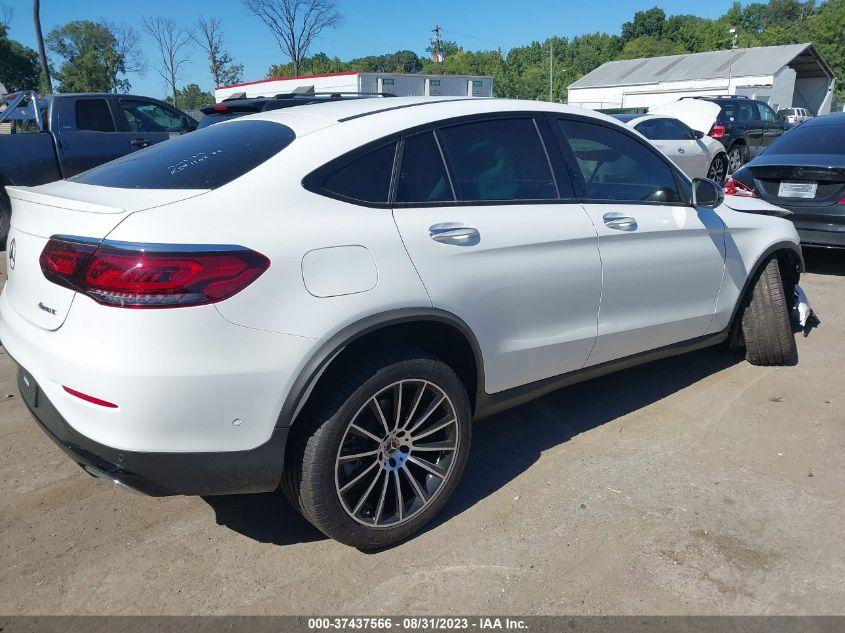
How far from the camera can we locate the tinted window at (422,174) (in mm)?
2852

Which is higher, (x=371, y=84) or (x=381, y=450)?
(x=381, y=450)

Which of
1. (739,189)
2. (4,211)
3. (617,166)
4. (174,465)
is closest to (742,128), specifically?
(739,189)

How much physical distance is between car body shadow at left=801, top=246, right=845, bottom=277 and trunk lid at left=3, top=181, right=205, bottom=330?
22.4 ft

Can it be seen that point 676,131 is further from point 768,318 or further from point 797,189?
point 768,318

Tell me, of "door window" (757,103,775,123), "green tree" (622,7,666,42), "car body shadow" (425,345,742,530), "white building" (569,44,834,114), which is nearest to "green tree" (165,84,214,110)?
"white building" (569,44,834,114)

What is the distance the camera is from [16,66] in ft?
189

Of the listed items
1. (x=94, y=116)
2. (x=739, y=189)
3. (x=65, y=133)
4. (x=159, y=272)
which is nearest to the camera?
(x=159, y=272)

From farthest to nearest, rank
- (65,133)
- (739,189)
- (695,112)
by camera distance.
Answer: (695,112) → (65,133) → (739,189)

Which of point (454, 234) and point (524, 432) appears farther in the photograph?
point (524, 432)

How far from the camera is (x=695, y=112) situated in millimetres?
15633

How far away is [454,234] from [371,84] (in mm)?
37715

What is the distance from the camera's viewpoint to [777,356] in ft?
15.2

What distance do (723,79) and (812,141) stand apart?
4706 centimetres

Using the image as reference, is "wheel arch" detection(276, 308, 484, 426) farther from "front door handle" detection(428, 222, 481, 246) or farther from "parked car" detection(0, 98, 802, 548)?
"front door handle" detection(428, 222, 481, 246)
